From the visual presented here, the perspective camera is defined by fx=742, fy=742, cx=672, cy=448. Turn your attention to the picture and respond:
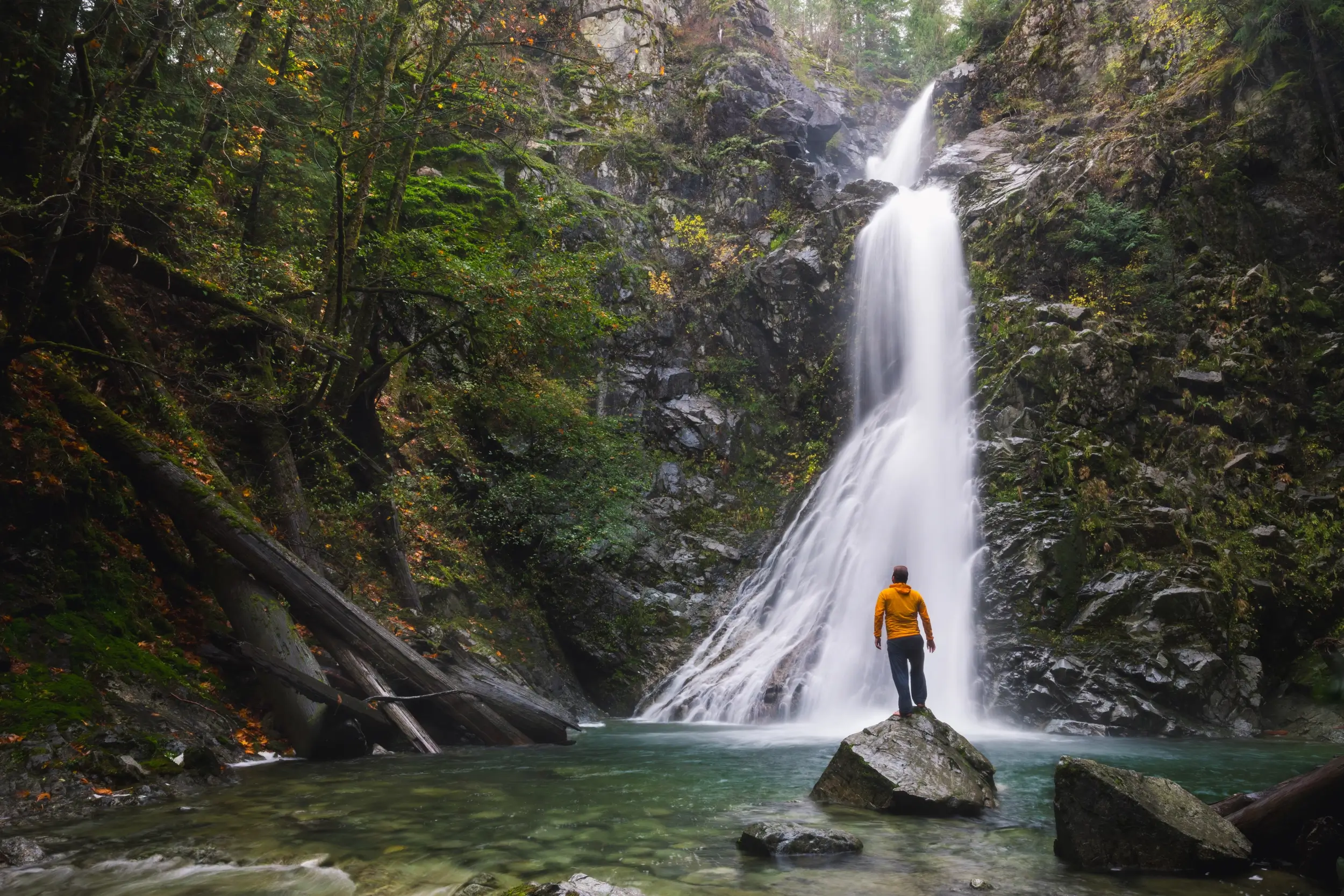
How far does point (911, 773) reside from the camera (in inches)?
225

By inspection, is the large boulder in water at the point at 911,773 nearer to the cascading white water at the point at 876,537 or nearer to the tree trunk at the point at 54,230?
the cascading white water at the point at 876,537

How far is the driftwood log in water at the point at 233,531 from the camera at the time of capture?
719 cm

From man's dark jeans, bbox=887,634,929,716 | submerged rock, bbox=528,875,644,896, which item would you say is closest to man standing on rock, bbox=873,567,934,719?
man's dark jeans, bbox=887,634,929,716

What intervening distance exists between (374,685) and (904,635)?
17.4 feet

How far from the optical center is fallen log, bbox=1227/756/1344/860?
371 cm

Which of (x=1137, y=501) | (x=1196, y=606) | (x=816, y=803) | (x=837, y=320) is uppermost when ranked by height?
(x=837, y=320)

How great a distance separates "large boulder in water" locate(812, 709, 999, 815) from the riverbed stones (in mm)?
1088

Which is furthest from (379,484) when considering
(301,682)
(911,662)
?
(911,662)

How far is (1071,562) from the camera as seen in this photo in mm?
11836

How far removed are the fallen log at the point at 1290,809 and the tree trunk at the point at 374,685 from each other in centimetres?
676

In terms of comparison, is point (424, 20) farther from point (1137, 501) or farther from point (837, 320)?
point (1137, 501)

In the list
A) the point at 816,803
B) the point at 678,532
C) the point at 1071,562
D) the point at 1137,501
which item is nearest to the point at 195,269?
the point at 816,803

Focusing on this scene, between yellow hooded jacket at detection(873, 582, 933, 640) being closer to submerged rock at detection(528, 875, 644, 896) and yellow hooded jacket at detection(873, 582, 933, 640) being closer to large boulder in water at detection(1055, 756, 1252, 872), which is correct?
large boulder in water at detection(1055, 756, 1252, 872)

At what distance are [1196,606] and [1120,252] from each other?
8176 mm
